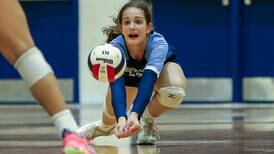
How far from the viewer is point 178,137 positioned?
5199 millimetres

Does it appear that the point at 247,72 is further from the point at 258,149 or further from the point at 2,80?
the point at 258,149

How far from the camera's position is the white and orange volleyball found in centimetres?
403

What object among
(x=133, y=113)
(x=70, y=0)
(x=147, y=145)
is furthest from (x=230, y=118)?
(x=70, y=0)

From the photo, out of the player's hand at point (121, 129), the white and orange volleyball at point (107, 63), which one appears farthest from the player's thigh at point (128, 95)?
the player's hand at point (121, 129)

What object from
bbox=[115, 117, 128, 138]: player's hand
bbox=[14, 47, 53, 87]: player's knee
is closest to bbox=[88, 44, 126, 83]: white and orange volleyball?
bbox=[115, 117, 128, 138]: player's hand

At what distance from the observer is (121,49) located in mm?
4375

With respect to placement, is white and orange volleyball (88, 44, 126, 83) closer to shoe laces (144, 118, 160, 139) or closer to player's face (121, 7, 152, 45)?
player's face (121, 7, 152, 45)

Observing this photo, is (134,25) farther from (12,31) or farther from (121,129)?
(12,31)

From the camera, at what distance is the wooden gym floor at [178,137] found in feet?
13.8

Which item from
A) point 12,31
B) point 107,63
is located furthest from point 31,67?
point 107,63

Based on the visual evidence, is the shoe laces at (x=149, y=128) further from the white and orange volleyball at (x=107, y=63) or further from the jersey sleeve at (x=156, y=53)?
the white and orange volleyball at (x=107, y=63)

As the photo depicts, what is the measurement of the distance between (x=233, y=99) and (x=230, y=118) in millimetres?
2853

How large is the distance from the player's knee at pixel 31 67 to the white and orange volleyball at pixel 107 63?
1.35m

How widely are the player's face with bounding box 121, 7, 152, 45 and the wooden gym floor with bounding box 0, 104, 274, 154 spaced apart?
67cm
